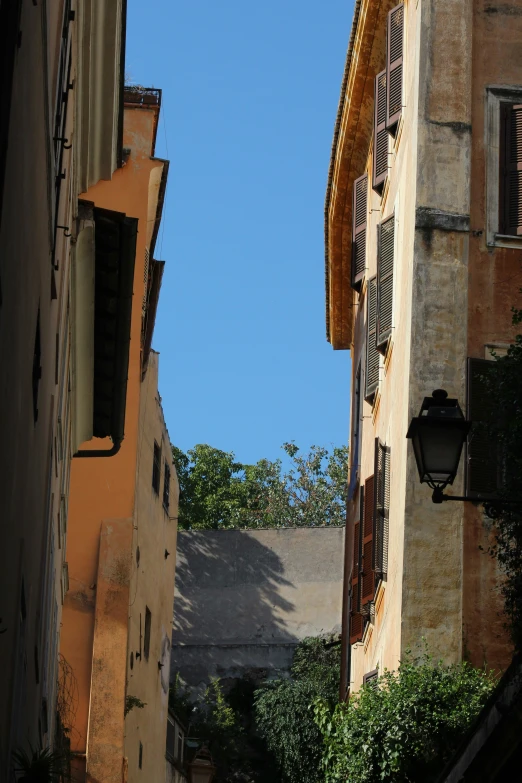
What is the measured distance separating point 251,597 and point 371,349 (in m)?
24.0

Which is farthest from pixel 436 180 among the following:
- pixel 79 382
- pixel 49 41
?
pixel 49 41

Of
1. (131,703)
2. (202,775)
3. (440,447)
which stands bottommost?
(202,775)

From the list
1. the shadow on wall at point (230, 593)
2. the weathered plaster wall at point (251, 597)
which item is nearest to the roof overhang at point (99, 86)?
the weathered plaster wall at point (251, 597)

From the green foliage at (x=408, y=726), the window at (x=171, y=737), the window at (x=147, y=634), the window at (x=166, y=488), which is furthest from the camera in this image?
the window at (x=171, y=737)

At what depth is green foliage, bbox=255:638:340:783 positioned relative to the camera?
32.7 m

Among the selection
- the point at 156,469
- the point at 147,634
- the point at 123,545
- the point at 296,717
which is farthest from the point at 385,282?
the point at 296,717

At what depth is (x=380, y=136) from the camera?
58.2 feet

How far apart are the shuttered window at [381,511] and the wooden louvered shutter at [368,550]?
1.27 ft

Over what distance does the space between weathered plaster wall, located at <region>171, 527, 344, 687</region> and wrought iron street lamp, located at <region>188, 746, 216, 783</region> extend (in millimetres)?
11269

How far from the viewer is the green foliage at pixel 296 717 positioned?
32656 millimetres

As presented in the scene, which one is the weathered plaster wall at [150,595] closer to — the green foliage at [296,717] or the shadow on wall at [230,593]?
the green foliage at [296,717]

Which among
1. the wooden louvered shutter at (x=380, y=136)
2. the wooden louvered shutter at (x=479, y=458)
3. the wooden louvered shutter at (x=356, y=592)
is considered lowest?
the wooden louvered shutter at (x=356, y=592)

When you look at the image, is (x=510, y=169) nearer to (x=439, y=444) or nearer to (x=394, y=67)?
(x=394, y=67)

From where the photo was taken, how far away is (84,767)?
70.5 ft
